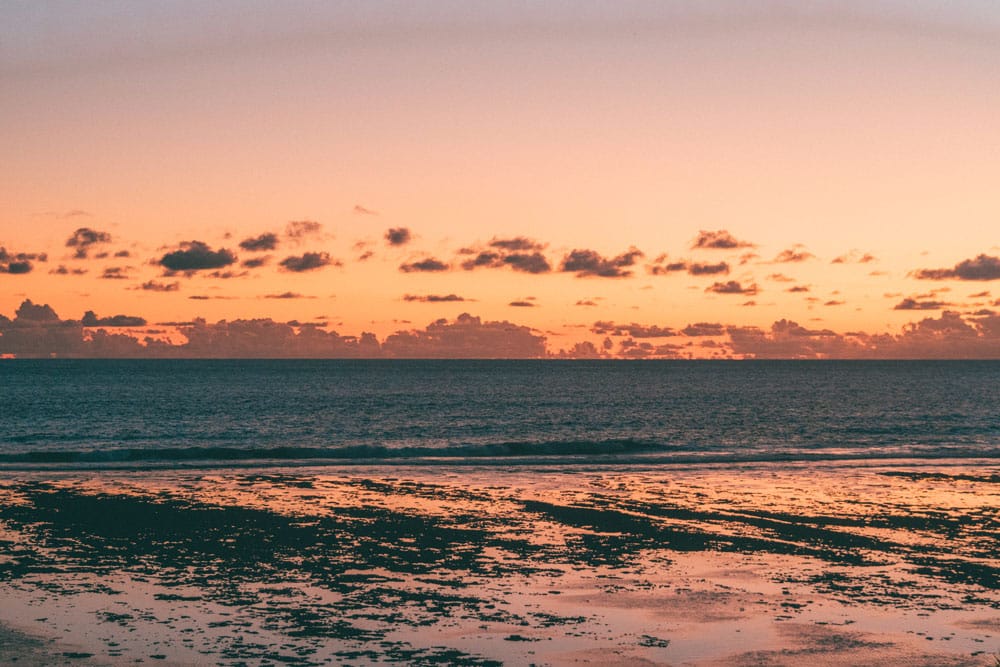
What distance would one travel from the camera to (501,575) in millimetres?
19828

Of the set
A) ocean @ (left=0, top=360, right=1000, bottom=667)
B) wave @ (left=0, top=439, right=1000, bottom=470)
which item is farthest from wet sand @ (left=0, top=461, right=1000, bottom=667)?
wave @ (left=0, top=439, right=1000, bottom=470)

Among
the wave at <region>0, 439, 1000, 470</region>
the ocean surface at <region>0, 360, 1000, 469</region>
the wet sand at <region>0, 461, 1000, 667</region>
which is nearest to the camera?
the wet sand at <region>0, 461, 1000, 667</region>

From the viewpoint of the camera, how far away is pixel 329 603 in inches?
683

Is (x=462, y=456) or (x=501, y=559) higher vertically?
(x=501, y=559)

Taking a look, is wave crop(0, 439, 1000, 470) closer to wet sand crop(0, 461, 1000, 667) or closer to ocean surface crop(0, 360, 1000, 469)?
ocean surface crop(0, 360, 1000, 469)

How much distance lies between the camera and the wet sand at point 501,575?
48.6 ft

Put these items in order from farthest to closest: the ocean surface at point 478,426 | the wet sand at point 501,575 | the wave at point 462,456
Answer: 1. the ocean surface at point 478,426
2. the wave at point 462,456
3. the wet sand at point 501,575

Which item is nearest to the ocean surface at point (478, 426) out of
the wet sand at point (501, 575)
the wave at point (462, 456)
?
the wave at point (462, 456)

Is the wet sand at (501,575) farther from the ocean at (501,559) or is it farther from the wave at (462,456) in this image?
the wave at (462,456)

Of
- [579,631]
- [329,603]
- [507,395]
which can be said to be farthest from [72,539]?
[507,395]

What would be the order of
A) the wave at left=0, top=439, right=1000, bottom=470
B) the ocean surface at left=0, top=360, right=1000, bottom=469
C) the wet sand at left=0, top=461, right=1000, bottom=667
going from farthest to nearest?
the ocean surface at left=0, top=360, right=1000, bottom=469, the wave at left=0, top=439, right=1000, bottom=470, the wet sand at left=0, top=461, right=1000, bottom=667

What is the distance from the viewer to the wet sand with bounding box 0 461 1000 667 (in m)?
14.8

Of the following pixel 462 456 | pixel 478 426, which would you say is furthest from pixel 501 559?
pixel 478 426

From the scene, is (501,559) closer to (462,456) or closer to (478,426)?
(462,456)
